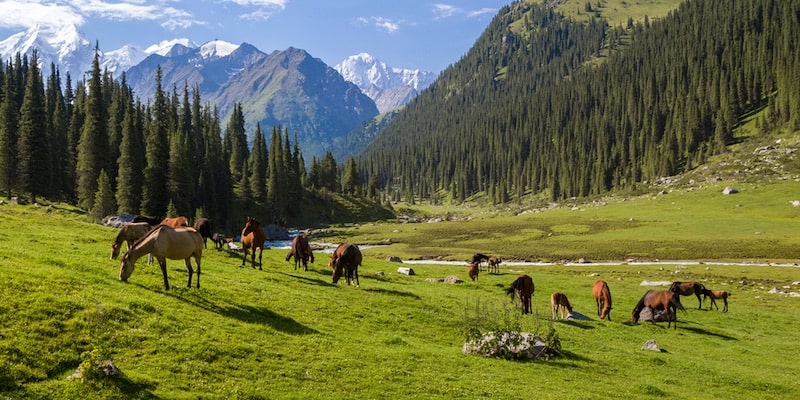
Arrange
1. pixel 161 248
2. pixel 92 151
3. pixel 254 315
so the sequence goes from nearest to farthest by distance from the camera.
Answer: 1. pixel 161 248
2. pixel 254 315
3. pixel 92 151

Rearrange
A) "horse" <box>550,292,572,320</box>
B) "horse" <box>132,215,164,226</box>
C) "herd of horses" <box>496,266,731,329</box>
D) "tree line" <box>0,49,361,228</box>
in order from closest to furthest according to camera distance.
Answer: "horse" <box>132,215,164,226</box> → "herd of horses" <box>496,266,731,329</box> → "horse" <box>550,292,572,320</box> → "tree line" <box>0,49,361,228</box>

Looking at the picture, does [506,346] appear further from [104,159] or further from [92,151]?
[104,159]

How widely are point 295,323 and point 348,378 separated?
16.3 ft

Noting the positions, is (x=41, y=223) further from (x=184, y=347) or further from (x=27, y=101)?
(x=27, y=101)

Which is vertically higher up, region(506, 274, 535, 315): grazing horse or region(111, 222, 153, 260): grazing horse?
→ region(111, 222, 153, 260): grazing horse

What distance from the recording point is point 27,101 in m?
90.1

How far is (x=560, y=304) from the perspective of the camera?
1232 inches

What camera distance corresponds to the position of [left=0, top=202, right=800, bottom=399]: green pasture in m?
13.0

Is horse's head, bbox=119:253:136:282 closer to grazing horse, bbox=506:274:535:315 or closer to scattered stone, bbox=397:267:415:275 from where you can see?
grazing horse, bbox=506:274:535:315

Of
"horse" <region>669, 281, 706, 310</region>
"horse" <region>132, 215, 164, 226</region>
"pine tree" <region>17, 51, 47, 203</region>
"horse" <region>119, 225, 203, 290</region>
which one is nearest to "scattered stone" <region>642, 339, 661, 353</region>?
"horse" <region>669, 281, 706, 310</region>

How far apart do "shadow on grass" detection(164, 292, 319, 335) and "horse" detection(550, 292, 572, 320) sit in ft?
58.8

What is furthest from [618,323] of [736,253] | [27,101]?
[27,101]

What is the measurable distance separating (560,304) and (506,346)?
12.1m

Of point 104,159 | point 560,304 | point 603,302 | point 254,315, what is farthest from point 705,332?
point 104,159
